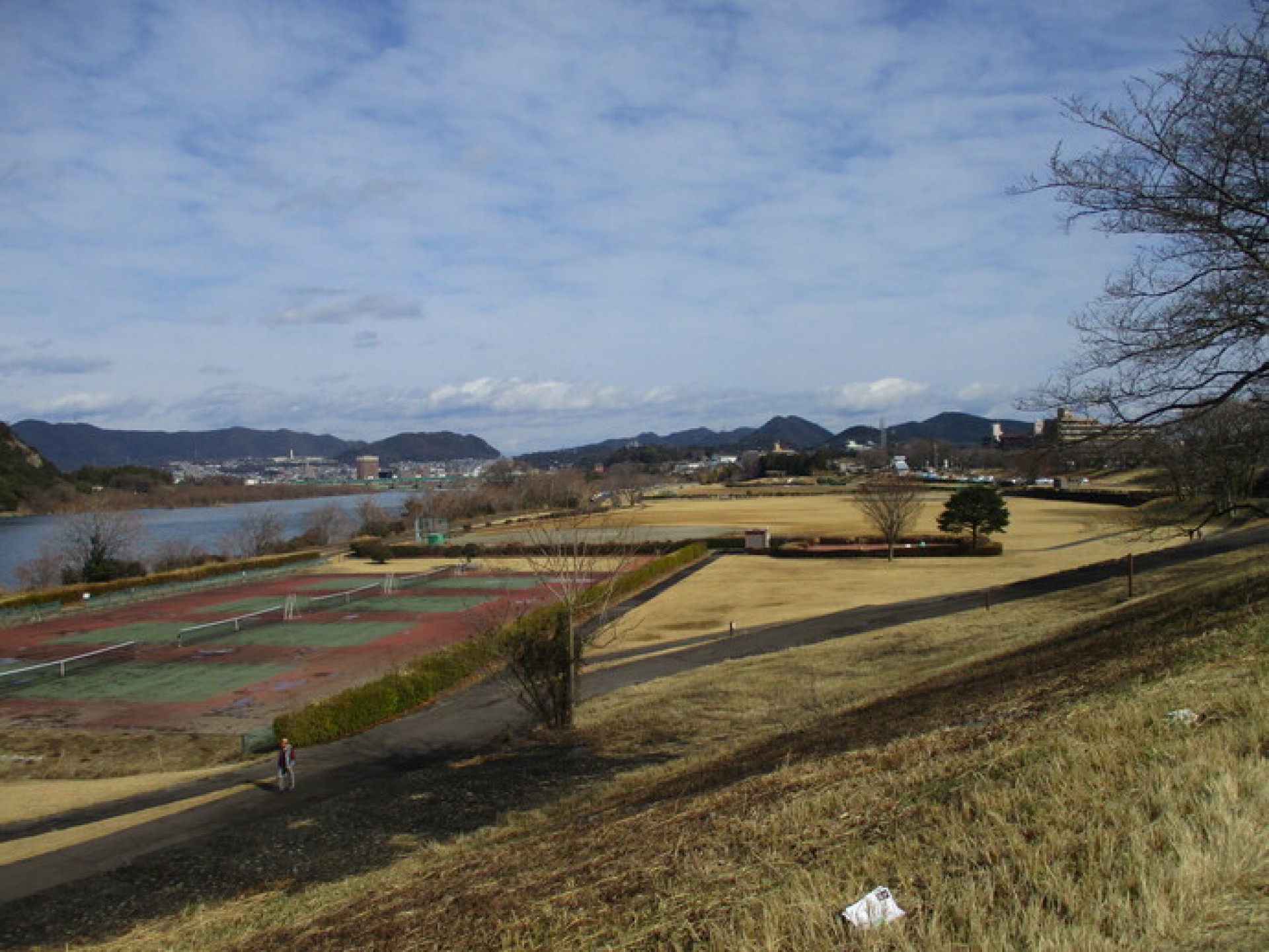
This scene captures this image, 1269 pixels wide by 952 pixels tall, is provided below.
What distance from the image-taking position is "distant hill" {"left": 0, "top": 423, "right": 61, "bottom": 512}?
15838 cm

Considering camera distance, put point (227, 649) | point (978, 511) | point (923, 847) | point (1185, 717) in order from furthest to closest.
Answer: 1. point (978, 511)
2. point (227, 649)
3. point (1185, 717)
4. point (923, 847)

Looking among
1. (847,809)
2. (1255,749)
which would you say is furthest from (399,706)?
(1255,749)

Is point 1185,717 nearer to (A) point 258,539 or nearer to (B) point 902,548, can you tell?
(B) point 902,548

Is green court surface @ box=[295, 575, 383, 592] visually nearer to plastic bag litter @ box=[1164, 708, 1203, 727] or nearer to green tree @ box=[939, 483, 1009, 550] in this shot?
green tree @ box=[939, 483, 1009, 550]

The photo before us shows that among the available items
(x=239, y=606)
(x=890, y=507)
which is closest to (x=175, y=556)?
(x=239, y=606)

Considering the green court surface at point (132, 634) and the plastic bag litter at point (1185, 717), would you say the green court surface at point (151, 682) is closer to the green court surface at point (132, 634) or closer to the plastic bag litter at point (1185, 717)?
the green court surface at point (132, 634)

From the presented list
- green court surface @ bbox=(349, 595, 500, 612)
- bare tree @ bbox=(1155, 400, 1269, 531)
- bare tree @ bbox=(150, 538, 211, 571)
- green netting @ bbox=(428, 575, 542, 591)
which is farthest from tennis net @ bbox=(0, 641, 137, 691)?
bare tree @ bbox=(1155, 400, 1269, 531)

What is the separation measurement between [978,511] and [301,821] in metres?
45.6

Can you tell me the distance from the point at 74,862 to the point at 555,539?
1664 centimetres

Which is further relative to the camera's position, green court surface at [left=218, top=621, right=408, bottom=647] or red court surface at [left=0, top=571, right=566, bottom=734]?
green court surface at [left=218, top=621, right=408, bottom=647]

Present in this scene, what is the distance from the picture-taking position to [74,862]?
42.2ft

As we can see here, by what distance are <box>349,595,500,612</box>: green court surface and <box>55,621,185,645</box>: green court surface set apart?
26.0 feet

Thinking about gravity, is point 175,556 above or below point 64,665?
above

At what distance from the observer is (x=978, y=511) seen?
169 feet
